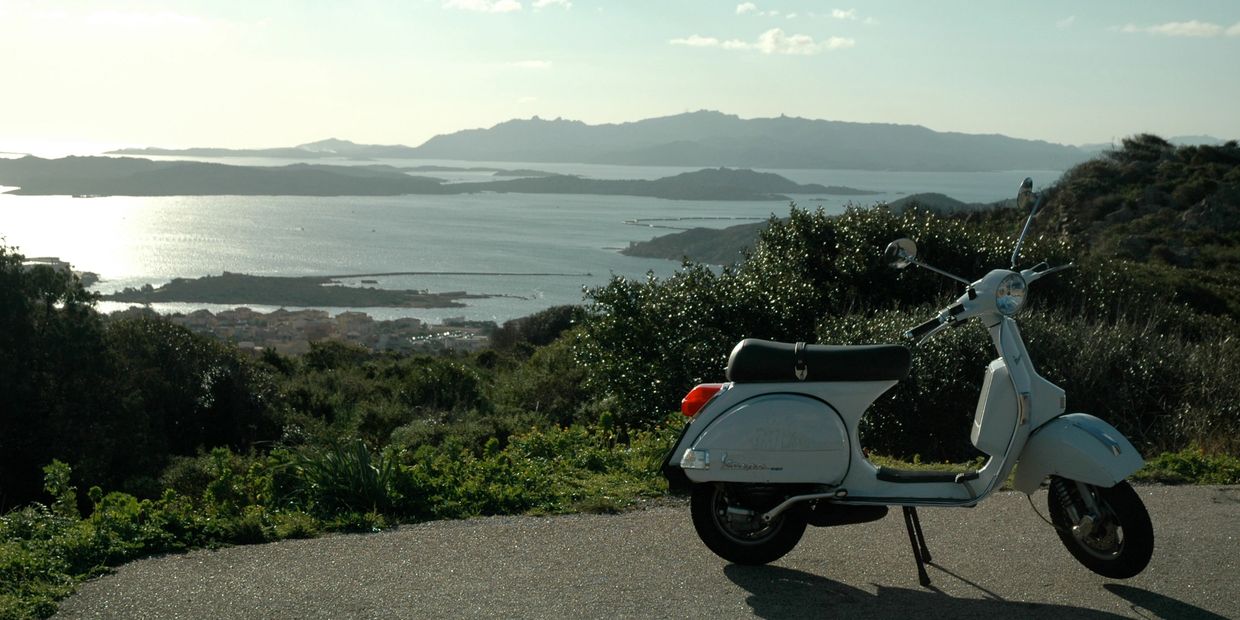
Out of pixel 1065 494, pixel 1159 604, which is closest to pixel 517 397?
pixel 1065 494

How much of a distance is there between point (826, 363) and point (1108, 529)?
52.0 inches

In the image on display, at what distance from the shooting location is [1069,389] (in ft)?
33.1

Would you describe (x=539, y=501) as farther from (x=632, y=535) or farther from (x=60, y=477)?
(x=60, y=477)

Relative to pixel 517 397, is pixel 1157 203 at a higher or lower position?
higher

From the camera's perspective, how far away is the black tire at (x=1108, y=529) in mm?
4633

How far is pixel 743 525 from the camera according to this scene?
5059 mm

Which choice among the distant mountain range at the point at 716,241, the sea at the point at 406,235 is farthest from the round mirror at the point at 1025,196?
the sea at the point at 406,235

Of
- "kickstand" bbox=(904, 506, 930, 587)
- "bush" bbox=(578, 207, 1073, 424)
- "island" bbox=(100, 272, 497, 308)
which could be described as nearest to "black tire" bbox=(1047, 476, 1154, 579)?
"kickstand" bbox=(904, 506, 930, 587)

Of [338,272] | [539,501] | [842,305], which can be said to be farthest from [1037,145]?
[539,501]

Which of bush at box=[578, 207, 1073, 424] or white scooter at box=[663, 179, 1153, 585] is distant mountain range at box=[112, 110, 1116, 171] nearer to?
bush at box=[578, 207, 1073, 424]

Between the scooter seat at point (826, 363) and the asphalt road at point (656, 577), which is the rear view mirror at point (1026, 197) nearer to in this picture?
the scooter seat at point (826, 363)

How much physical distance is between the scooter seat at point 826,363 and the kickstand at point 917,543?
1.92 feet

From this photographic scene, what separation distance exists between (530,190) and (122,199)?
33.8 metres

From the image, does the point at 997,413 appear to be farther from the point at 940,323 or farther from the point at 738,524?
the point at 738,524
